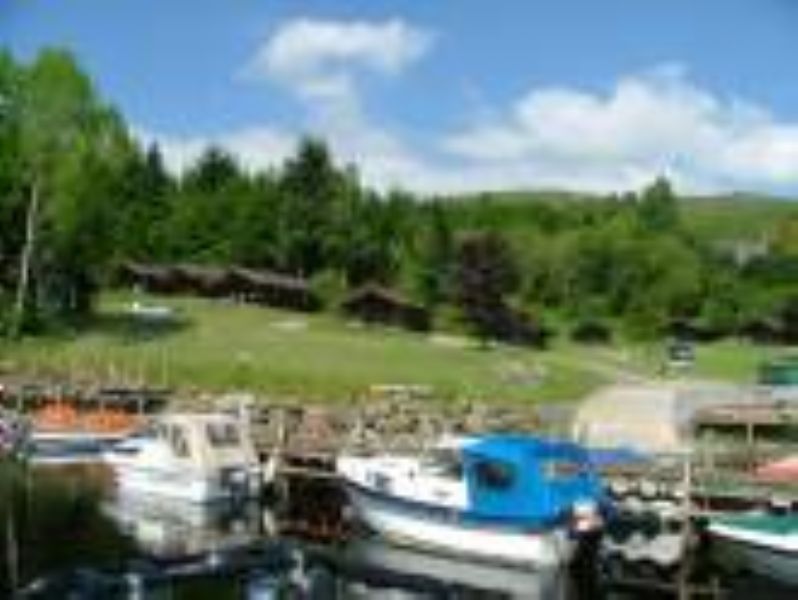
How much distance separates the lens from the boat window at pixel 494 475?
5359 cm

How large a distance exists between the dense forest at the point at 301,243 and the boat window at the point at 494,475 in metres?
61.9

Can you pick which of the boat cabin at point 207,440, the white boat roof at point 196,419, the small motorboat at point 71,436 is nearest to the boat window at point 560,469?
the boat cabin at point 207,440

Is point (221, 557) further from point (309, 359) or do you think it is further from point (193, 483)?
point (309, 359)

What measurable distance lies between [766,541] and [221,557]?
801 inches

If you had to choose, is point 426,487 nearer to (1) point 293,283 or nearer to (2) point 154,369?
(2) point 154,369

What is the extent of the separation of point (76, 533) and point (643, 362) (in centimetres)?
8793

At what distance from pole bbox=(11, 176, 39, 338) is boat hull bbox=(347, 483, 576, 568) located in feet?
178

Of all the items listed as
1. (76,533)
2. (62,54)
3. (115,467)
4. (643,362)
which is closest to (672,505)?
(76,533)

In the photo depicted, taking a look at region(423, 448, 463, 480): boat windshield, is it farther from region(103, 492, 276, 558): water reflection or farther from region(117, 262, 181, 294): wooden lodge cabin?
region(117, 262, 181, 294): wooden lodge cabin

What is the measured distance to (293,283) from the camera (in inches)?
6304

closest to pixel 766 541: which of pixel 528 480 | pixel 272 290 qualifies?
pixel 528 480

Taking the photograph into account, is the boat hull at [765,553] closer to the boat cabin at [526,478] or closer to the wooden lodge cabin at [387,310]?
the boat cabin at [526,478]

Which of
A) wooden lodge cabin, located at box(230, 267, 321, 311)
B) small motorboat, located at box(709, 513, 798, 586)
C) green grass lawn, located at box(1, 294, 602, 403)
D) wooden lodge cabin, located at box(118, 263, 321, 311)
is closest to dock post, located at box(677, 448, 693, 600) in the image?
small motorboat, located at box(709, 513, 798, 586)

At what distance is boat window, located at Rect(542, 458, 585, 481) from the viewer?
53.1 m
